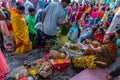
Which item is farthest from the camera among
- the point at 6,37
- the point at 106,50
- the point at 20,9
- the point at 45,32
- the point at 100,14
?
the point at 100,14

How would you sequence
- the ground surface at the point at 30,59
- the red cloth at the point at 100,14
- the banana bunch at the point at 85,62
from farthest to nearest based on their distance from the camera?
the red cloth at the point at 100,14 < the ground surface at the point at 30,59 < the banana bunch at the point at 85,62

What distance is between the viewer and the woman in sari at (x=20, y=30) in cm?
577

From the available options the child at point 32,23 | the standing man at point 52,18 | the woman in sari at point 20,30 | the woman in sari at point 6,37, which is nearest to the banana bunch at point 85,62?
the standing man at point 52,18

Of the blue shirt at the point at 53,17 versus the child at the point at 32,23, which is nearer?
the blue shirt at the point at 53,17

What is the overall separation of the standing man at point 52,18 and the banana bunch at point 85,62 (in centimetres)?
85

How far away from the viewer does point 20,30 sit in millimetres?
5980

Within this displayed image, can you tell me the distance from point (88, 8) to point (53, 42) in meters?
5.81

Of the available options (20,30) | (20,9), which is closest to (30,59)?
(20,30)

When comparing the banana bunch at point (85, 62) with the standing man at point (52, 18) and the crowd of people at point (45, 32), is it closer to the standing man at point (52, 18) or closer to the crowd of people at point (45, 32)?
the crowd of people at point (45, 32)

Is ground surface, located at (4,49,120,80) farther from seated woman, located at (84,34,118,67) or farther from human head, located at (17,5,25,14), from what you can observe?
human head, located at (17,5,25,14)

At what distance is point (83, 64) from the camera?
4.85 meters

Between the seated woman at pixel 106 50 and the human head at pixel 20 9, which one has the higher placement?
the human head at pixel 20 9

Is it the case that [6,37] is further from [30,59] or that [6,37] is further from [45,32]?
[45,32]

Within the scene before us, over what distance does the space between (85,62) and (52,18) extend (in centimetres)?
115
